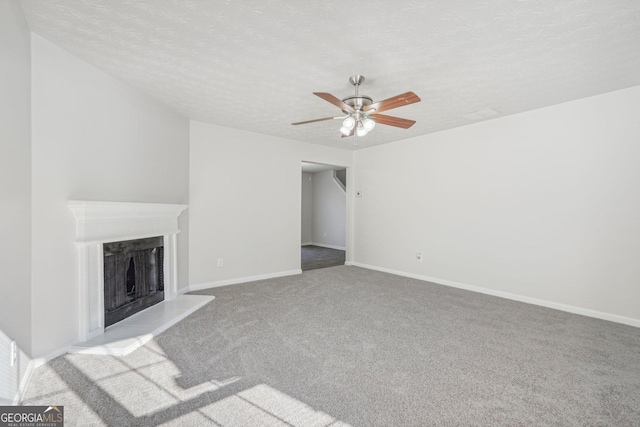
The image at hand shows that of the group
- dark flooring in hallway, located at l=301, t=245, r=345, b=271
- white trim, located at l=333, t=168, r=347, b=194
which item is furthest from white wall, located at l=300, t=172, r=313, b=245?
white trim, located at l=333, t=168, r=347, b=194

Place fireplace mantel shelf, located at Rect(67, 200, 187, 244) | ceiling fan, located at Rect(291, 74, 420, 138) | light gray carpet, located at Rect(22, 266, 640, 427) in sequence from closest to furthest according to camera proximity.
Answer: light gray carpet, located at Rect(22, 266, 640, 427) → fireplace mantel shelf, located at Rect(67, 200, 187, 244) → ceiling fan, located at Rect(291, 74, 420, 138)

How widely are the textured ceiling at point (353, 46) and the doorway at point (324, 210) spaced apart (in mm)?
4999

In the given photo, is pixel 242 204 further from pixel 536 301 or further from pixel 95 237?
pixel 536 301

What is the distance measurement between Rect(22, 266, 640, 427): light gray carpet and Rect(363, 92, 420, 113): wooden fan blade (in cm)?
210

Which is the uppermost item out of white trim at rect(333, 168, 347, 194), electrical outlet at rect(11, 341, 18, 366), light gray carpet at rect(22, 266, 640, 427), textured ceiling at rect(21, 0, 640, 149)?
textured ceiling at rect(21, 0, 640, 149)

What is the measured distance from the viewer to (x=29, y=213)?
215 centimetres

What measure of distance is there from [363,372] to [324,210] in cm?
717

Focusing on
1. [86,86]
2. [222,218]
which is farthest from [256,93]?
[222,218]

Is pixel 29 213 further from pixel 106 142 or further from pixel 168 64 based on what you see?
pixel 168 64

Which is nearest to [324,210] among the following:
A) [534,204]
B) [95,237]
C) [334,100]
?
[534,204]

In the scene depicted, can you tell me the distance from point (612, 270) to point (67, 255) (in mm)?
5363

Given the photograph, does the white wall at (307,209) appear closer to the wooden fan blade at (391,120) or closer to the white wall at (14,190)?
the wooden fan blade at (391,120)

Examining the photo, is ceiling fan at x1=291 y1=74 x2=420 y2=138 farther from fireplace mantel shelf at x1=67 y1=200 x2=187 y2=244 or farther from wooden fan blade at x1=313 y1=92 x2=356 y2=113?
fireplace mantel shelf at x1=67 y1=200 x2=187 y2=244

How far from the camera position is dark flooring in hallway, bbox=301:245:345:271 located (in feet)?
20.7
